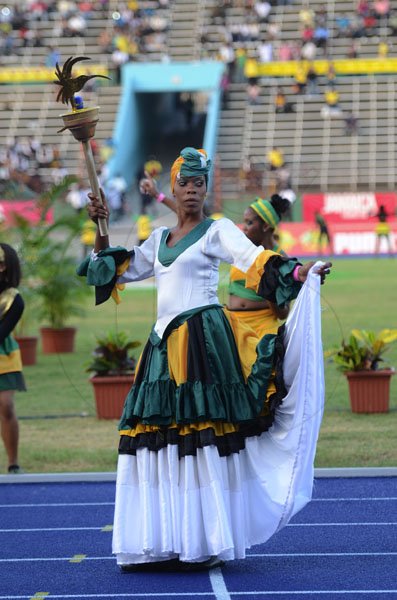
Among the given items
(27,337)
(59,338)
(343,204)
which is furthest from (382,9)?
(27,337)

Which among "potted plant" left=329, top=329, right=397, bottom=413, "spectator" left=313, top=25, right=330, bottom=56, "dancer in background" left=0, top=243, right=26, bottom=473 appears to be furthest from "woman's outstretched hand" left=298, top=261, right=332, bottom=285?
"spectator" left=313, top=25, right=330, bottom=56

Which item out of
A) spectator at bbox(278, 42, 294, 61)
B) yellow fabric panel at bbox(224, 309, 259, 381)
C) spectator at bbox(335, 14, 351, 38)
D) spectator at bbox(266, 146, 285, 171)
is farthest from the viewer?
spectator at bbox(335, 14, 351, 38)

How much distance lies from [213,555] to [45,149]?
125ft

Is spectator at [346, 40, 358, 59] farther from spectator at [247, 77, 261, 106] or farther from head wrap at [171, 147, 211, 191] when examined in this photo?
head wrap at [171, 147, 211, 191]

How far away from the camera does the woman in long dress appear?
19.0 feet

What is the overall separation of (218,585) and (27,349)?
Answer: 412 inches

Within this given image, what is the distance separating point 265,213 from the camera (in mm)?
8477

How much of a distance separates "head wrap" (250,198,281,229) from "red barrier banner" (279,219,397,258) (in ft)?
81.0

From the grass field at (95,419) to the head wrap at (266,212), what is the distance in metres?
0.73

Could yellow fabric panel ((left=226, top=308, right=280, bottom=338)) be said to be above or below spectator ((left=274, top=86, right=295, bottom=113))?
below

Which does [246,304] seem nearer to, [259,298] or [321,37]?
[259,298]

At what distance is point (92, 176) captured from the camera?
591 centimetres

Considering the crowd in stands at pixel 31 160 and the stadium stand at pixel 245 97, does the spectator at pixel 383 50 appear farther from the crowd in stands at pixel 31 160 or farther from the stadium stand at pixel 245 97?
the crowd in stands at pixel 31 160

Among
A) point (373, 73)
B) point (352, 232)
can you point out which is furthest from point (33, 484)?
point (373, 73)
